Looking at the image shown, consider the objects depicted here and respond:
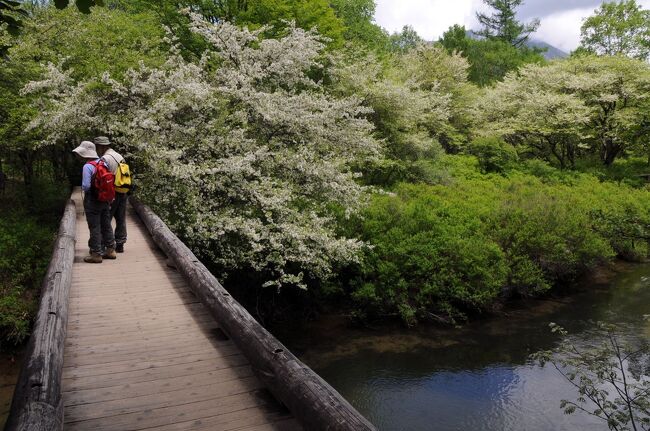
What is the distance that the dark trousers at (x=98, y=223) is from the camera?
6.75 meters

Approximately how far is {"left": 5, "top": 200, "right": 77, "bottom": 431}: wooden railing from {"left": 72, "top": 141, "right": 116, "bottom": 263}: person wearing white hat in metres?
1.52

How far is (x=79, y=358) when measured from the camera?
4.16m

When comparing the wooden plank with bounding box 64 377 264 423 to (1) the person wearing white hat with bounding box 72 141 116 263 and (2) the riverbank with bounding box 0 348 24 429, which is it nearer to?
(1) the person wearing white hat with bounding box 72 141 116 263

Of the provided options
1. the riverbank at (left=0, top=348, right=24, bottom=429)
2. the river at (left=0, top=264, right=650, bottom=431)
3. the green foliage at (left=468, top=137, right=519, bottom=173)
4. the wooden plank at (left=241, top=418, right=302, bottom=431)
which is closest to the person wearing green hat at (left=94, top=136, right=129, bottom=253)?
the riverbank at (left=0, top=348, right=24, bottom=429)

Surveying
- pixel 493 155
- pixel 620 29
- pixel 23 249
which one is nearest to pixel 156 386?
pixel 23 249

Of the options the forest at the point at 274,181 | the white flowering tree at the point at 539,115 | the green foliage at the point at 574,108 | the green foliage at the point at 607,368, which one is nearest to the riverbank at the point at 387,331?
the forest at the point at 274,181

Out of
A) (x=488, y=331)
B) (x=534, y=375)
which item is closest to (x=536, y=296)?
(x=488, y=331)

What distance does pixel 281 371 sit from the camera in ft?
11.2

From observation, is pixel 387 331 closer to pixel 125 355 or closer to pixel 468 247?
pixel 468 247

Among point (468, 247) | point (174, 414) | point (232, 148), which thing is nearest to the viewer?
point (174, 414)

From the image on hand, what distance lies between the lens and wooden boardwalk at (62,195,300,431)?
3.31m

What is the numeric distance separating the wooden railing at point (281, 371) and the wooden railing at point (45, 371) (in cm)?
137

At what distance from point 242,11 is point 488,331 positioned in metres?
14.7

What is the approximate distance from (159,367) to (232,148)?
722 centimetres
